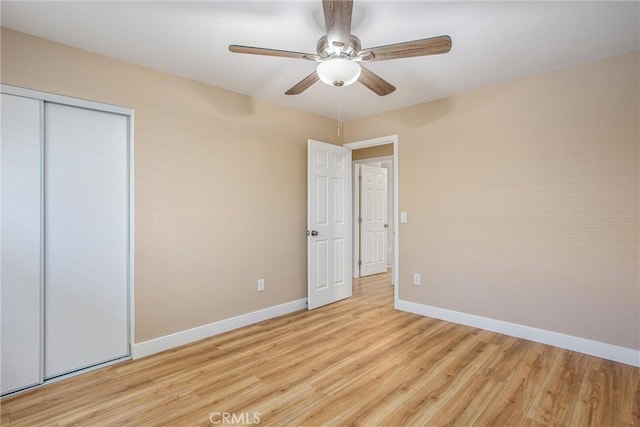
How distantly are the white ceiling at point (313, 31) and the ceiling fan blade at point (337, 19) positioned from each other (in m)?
0.31

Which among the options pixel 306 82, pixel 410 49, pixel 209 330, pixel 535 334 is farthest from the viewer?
pixel 209 330

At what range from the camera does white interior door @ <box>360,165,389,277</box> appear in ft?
18.8

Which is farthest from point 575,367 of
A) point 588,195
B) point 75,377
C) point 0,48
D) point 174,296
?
point 0,48

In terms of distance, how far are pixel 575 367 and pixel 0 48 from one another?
183 inches

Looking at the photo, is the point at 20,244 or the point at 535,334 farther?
the point at 535,334

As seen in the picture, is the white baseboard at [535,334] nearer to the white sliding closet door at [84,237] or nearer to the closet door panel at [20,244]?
the white sliding closet door at [84,237]

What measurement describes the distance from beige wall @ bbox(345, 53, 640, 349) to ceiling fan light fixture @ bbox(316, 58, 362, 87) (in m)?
2.00

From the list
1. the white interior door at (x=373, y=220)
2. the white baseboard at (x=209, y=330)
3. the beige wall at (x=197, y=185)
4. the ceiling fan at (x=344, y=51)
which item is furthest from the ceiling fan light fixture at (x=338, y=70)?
the white interior door at (x=373, y=220)

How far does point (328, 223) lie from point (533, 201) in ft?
7.25

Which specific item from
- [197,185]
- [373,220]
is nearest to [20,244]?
[197,185]

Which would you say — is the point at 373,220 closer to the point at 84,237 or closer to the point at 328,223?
the point at 328,223

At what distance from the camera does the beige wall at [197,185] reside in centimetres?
247

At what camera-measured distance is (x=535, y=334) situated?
2.94 meters

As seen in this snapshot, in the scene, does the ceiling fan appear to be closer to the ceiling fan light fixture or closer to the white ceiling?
the ceiling fan light fixture
